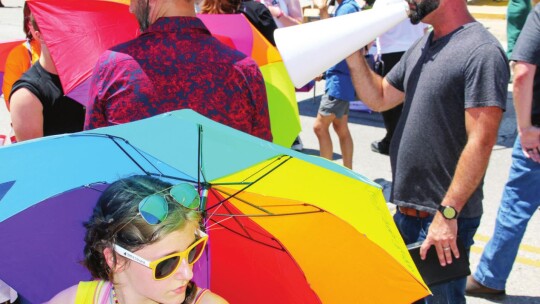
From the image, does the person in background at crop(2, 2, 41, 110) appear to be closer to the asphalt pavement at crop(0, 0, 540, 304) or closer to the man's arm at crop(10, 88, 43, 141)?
the man's arm at crop(10, 88, 43, 141)

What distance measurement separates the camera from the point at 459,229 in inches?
117

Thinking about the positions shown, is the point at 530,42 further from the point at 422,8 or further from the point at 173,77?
the point at 173,77

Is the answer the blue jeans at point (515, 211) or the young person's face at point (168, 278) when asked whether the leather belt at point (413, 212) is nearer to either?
the blue jeans at point (515, 211)

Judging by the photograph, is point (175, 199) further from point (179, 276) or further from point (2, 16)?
point (2, 16)

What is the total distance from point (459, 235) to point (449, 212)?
266 mm

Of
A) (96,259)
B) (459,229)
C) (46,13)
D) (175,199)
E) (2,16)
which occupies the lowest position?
(2,16)

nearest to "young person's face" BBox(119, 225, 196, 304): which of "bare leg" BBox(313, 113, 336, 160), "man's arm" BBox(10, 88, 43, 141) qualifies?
"man's arm" BBox(10, 88, 43, 141)

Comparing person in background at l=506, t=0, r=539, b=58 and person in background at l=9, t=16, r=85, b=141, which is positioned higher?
person in background at l=9, t=16, r=85, b=141

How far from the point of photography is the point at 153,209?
1837mm

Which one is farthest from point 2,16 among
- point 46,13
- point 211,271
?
point 211,271

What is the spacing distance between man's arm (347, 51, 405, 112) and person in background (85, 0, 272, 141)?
76 centimetres

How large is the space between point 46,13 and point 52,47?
17 centimetres

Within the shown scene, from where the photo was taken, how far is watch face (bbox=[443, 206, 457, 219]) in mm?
2756

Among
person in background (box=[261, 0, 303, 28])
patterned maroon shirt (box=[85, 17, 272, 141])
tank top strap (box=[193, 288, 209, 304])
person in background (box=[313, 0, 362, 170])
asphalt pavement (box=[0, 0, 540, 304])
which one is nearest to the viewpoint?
tank top strap (box=[193, 288, 209, 304])
